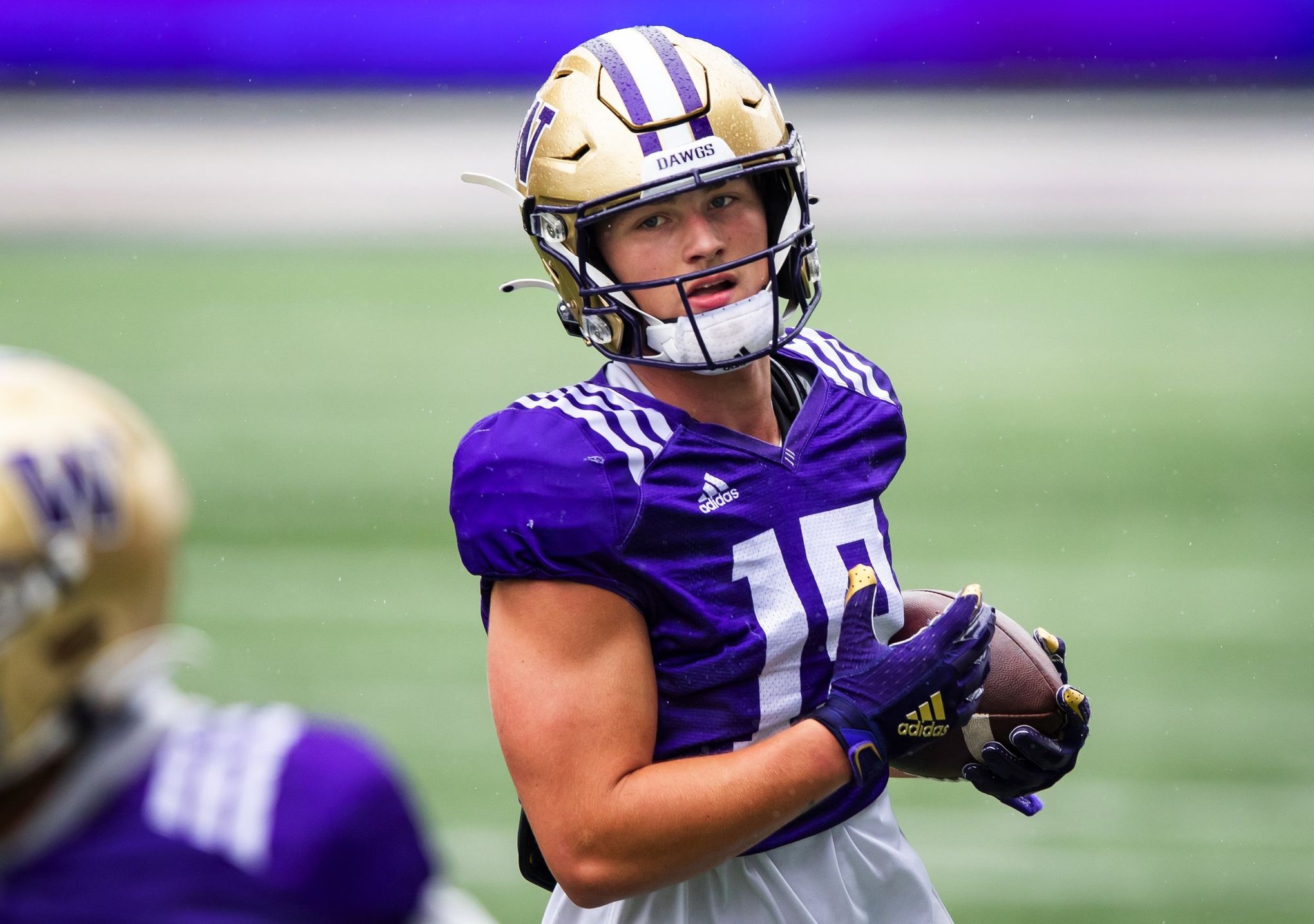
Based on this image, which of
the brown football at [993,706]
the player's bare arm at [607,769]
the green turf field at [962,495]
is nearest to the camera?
the player's bare arm at [607,769]

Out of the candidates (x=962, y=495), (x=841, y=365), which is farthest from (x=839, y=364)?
(x=962, y=495)

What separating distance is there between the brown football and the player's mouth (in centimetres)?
55

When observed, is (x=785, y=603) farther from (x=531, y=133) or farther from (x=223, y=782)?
(x=223, y=782)

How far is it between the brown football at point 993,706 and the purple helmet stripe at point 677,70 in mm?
788

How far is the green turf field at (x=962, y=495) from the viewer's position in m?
4.36

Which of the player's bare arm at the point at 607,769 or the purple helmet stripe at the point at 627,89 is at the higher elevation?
the purple helmet stripe at the point at 627,89

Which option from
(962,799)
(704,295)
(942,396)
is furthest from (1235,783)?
(942,396)

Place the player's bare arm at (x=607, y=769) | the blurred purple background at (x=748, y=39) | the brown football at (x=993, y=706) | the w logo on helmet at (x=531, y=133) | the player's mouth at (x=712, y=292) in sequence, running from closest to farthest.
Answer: the player's bare arm at (x=607, y=769) → the player's mouth at (x=712, y=292) → the w logo on helmet at (x=531, y=133) → the brown football at (x=993, y=706) → the blurred purple background at (x=748, y=39)

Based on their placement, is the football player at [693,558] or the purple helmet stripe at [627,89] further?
the purple helmet stripe at [627,89]

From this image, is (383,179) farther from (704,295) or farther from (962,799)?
(704,295)

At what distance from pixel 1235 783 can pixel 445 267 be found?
33.0ft

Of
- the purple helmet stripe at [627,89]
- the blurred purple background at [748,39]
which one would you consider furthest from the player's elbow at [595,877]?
the blurred purple background at [748,39]

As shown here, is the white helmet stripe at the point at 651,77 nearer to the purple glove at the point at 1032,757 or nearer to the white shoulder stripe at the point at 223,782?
the purple glove at the point at 1032,757

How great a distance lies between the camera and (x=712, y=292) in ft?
7.10
